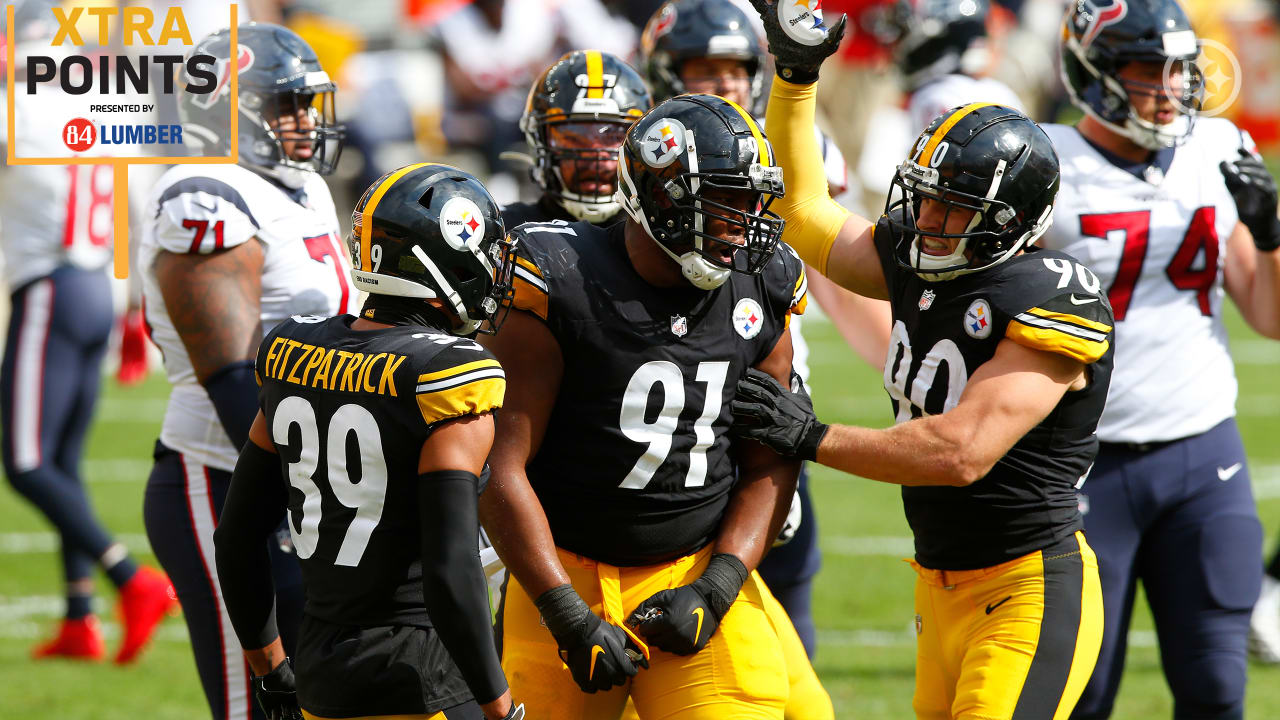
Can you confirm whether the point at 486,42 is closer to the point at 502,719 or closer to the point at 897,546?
the point at 897,546

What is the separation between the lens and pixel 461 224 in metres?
2.99

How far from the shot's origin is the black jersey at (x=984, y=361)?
3.29m

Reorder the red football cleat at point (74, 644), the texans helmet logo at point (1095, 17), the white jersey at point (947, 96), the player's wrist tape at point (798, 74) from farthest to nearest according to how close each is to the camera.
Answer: the red football cleat at point (74, 644) → the white jersey at point (947, 96) → the texans helmet logo at point (1095, 17) → the player's wrist tape at point (798, 74)

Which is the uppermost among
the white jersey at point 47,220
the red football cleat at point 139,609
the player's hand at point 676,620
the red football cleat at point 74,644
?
the player's hand at point 676,620

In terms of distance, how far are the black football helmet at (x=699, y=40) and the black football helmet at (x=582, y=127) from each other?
57 centimetres

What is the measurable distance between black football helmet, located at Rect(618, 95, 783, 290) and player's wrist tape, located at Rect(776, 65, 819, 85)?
1.64 feet

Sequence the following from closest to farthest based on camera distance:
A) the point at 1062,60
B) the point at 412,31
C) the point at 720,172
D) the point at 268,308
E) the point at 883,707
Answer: the point at 720,172 < the point at 268,308 < the point at 1062,60 < the point at 883,707 < the point at 412,31

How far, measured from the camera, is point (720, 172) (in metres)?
3.17

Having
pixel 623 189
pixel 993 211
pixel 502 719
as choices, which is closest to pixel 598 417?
pixel 623 189

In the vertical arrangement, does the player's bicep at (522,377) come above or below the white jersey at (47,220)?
above

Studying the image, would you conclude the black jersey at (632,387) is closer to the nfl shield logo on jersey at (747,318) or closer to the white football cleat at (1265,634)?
the nfl shield logo on jersey at (747,318)

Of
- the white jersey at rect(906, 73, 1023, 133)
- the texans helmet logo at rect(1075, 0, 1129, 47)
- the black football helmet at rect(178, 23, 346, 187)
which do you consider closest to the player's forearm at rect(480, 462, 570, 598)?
the black football helmet at rect(178, 23, 346, 187)

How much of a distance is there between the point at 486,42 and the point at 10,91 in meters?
11.8

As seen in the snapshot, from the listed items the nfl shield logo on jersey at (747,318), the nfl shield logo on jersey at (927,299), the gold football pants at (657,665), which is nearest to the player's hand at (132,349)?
the gold football pants at (657,665)
